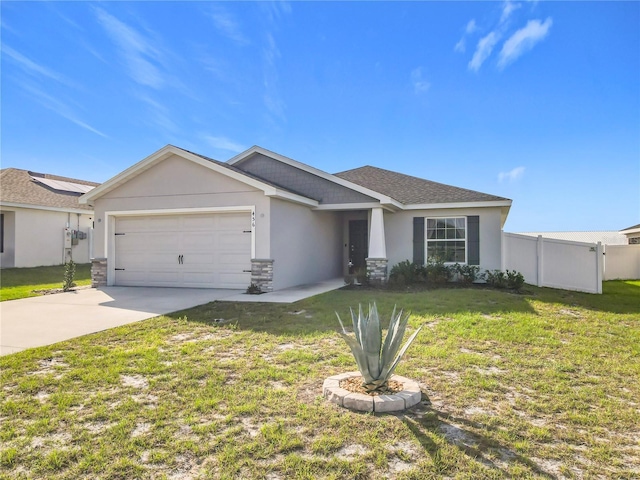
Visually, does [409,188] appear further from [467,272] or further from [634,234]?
A: [634,234]

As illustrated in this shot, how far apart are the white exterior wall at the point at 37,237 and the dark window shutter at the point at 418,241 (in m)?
16.7

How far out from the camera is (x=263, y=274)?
12148 millimetres

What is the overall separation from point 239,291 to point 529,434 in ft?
32.1

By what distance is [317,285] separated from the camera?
14141mm

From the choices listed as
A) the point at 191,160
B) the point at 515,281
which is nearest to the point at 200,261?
the point at 191,160

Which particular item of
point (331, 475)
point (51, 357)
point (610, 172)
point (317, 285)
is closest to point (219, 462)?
point (331, 475)

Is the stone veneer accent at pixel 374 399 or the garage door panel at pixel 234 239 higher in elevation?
the garage door panel at pixel 234 239

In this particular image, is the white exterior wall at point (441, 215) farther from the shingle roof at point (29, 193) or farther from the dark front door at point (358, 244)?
the shingle roof at point (29, 193)

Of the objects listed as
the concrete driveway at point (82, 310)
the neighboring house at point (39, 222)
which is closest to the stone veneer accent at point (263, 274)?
the concrete driveway at point (82, 310)

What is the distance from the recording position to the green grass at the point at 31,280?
40.9 feet

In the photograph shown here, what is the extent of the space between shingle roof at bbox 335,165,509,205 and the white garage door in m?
6.05

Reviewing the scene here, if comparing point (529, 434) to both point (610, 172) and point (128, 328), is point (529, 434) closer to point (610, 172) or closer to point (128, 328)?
point (128, 328)

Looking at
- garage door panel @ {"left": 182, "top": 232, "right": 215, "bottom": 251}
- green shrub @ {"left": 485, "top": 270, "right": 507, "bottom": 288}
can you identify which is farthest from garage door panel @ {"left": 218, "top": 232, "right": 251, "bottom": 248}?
green shrub @ {"left": 485, "top": 270, "right": 507, "bottom": 288}

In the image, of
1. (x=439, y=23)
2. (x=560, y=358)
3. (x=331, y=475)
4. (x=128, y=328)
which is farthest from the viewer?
(x=439, y=23)
